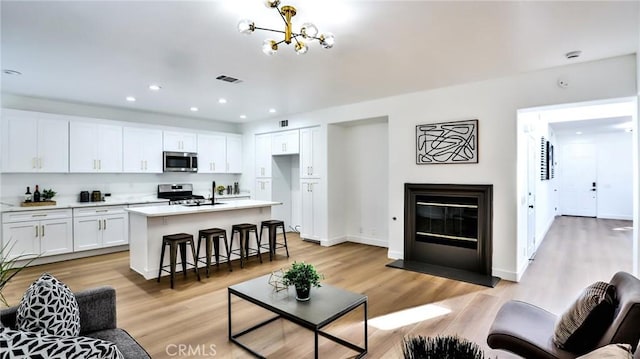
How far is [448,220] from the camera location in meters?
4.68

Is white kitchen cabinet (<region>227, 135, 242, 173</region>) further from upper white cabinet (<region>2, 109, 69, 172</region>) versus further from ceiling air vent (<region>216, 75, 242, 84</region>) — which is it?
ceiling air vent (<region>216, 75, 242, 84</region>)

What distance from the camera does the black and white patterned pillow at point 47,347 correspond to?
1007mm

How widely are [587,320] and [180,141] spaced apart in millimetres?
6811

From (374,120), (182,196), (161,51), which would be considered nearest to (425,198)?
(374,120)

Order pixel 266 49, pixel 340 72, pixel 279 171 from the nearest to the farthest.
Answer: pixel 266 49
pixel 340 72
pixel 279 171

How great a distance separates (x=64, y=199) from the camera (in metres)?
5.54

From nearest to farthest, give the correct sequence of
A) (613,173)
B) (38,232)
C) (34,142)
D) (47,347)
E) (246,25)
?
(47,347)
(246,25)
(38,232)
(34,142)
(613,173)

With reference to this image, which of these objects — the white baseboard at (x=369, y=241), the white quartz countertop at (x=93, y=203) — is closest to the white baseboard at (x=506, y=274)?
the white baseboard at (x=369, y=241)

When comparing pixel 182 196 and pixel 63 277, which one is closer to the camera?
pixel 63 277

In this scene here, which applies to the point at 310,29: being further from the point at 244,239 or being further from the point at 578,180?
the point at 578,180

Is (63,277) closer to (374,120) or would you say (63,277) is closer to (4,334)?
(4,334)

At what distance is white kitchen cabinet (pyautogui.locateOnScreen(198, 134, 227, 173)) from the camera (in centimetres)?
709

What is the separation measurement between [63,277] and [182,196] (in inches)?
109

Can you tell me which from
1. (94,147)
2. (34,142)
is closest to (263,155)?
(94,147)
